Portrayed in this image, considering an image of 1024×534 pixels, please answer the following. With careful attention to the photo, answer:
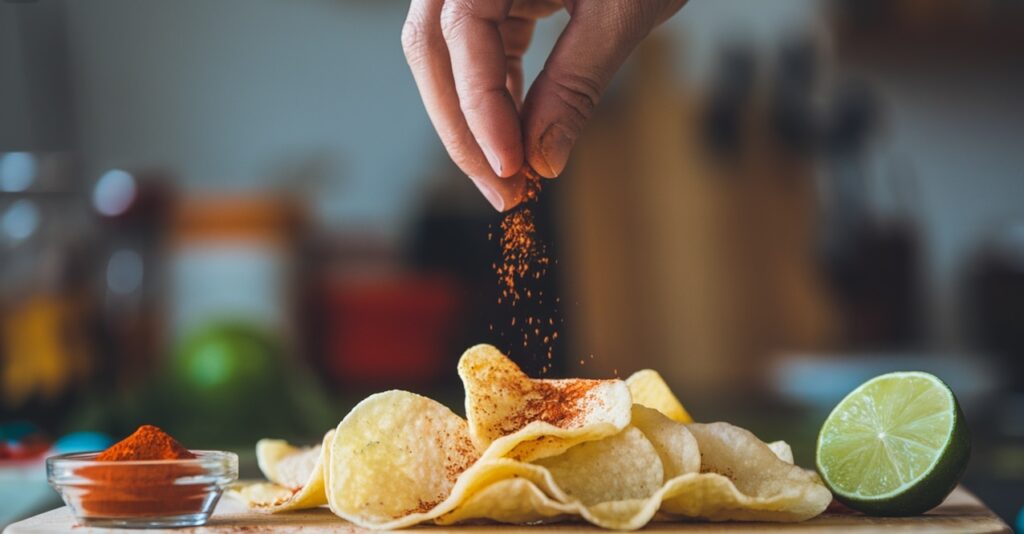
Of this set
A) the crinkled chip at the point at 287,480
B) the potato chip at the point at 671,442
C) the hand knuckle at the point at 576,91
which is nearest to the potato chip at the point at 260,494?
the crinkled chip at the point at 287,480

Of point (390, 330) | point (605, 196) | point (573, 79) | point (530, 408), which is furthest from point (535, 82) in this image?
point (605, 196)

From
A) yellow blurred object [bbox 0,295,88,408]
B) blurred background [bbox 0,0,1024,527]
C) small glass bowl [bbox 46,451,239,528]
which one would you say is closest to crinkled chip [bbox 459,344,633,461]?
small glass bowl [bbox 46,451,239,528]

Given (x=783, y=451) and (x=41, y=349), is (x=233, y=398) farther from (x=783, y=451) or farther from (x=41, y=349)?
(x=783, y=451)

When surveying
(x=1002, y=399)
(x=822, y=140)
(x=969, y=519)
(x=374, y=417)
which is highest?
(x=822, y=140)

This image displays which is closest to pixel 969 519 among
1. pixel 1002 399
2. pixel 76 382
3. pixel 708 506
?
pixel 708 506

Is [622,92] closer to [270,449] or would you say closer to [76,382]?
[76,382]

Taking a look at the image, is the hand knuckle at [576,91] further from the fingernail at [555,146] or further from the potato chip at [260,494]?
the potato chip at [260,494]

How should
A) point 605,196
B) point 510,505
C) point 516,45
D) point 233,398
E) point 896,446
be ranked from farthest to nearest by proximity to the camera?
point 605,196 < point 233,398 < point 516,45 < point 896,446 < point 510,505

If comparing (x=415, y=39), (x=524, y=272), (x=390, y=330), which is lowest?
(x=390, y=330)
